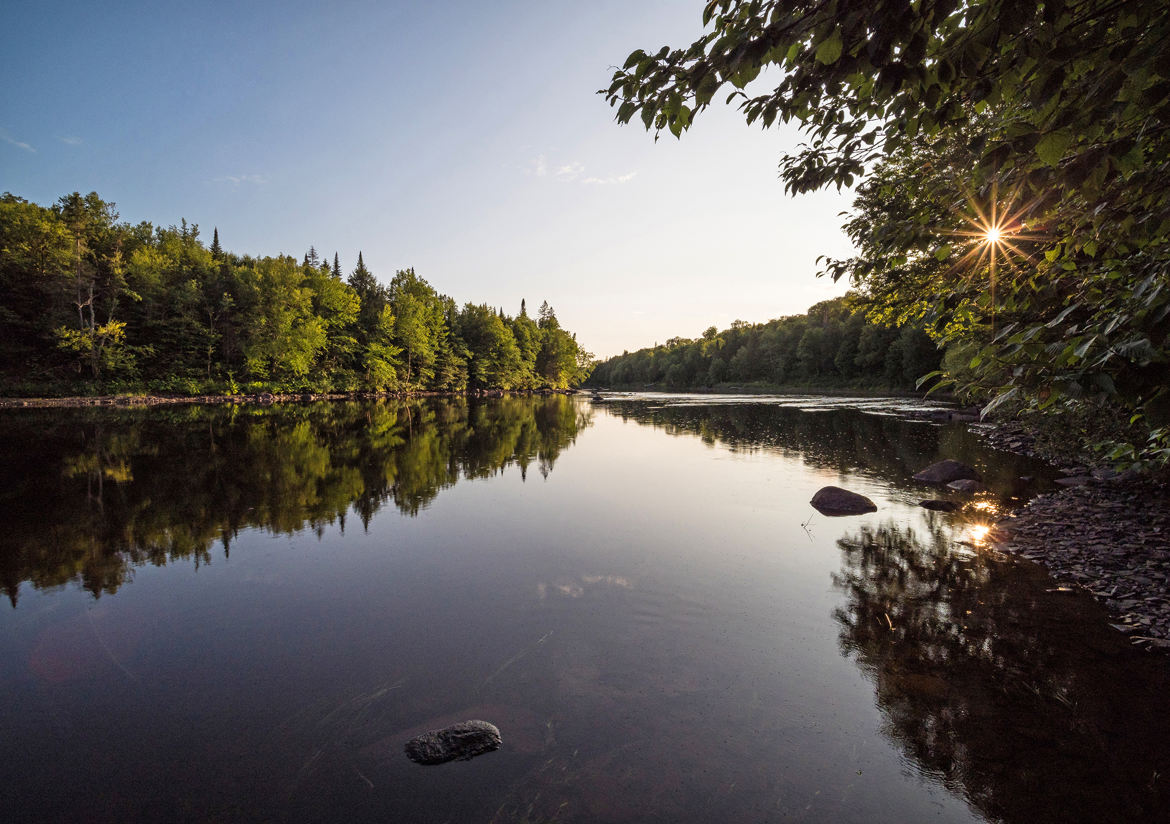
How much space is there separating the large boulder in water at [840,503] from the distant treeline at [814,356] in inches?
2187

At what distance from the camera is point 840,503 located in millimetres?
12086

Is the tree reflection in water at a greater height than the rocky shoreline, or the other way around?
the rocky shoreline

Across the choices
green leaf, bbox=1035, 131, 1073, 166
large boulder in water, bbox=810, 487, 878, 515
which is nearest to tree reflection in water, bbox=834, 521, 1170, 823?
large boulder in water, bbox=810, 487, 878, 515

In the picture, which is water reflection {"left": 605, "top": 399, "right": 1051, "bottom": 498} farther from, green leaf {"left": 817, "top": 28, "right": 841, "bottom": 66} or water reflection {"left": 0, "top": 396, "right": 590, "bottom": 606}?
green leaf {"left": 817, "top": 28, "right": 841, "bottom": 66}

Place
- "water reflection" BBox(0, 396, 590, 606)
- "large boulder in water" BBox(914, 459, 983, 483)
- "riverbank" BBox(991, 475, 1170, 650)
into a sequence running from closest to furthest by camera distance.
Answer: "riverbank" BBox(991, 475, 1170, 650), "water reflection" BBox(0, 396, 590, 606), "large boulder in water" BBox(914, 459, 983, 483)

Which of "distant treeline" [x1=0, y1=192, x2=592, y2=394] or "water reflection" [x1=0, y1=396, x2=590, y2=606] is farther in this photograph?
"distant treeline" [x1=0, y1=192, x2=592, y2=394]

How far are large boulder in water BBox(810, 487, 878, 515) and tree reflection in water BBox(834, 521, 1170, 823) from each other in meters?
3.90

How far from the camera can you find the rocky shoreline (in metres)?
6.44

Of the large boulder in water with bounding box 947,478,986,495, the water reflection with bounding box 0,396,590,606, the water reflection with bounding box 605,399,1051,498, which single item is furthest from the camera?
the water reflection with bounding box 605,399,1051,498

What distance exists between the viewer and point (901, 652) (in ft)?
18.8

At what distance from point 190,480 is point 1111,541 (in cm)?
2163

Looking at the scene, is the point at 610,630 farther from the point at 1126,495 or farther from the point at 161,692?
the point at 1126,495

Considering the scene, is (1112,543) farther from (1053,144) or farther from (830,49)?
(830,49)

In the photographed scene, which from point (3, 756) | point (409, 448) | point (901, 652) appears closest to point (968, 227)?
point (901, 652)
